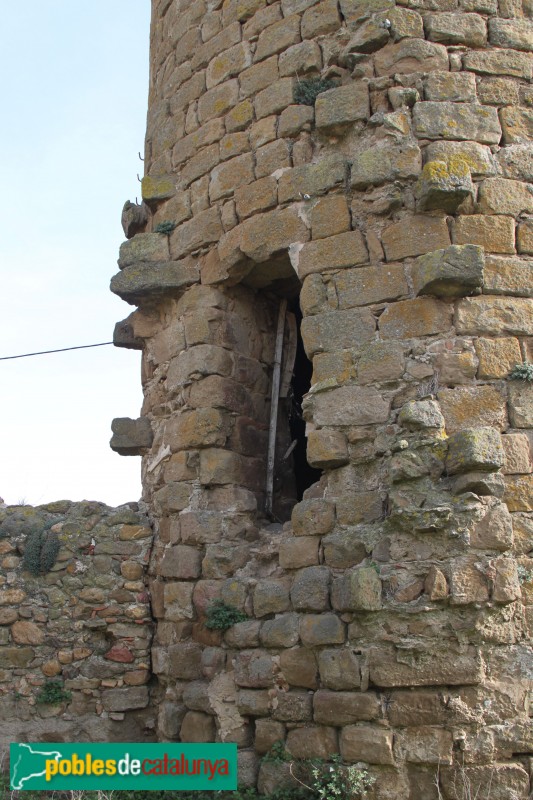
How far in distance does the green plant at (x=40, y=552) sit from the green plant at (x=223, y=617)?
4.50 ft

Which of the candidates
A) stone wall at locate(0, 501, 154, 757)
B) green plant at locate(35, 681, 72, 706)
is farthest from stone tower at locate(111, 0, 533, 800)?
green plant at locate(35, 681, 72, 706)

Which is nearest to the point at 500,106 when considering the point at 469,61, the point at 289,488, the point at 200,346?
the point at 469,61

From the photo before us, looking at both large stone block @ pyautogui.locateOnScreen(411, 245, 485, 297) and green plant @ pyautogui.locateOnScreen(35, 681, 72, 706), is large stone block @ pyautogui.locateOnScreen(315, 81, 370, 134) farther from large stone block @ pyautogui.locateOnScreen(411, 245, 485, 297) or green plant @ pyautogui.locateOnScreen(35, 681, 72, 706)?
green plant @ pyautogui.locateOnScreen(35, 681, 72, 706)

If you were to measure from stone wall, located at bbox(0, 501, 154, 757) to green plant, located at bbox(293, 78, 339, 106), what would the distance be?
2986mm

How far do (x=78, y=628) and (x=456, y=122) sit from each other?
4.01m

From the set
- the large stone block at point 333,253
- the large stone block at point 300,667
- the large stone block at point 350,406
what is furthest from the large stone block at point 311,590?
the large stone block at point 333,253

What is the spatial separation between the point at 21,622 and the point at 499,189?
13.5 ft

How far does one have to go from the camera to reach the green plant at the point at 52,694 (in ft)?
19.2

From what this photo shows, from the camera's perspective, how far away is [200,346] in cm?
598

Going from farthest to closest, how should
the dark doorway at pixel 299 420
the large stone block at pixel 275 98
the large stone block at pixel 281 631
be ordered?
the dark doorway at pixel 299 420, the large stone block at pixel 275 98, the large stone block at pixel 281 631

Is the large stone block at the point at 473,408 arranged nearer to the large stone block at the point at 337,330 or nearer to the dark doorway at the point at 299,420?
the large stone block at the point at 337,330

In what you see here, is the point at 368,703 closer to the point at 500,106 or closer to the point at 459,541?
the point at 459,541

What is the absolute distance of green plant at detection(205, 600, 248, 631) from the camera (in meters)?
5.27

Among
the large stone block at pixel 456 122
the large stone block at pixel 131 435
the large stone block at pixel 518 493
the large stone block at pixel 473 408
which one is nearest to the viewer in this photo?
the large stone block at pixel 518 493
